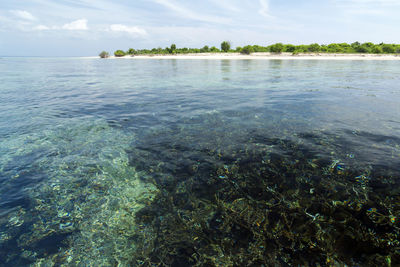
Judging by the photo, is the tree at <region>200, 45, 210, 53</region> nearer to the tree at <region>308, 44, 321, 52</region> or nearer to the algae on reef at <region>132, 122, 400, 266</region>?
the tree at <region>308, 44, 321, 52</region>

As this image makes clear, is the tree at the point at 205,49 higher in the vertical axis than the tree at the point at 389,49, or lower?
higher

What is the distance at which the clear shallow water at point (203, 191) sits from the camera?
3.80m

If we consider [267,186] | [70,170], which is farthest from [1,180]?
[267,186]

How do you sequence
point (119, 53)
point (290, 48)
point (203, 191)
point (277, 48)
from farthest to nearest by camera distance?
point (119, 53), point (290, 48), point (277, 48), point (203, 191)

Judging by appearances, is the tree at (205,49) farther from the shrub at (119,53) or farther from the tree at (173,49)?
the shrub at (119,53)

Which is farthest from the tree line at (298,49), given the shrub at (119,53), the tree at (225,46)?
the shrub at (119,53)

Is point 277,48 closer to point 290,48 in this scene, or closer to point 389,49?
point 290,48

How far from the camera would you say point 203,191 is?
533 cm

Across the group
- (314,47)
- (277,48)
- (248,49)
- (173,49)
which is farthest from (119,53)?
(314,47)

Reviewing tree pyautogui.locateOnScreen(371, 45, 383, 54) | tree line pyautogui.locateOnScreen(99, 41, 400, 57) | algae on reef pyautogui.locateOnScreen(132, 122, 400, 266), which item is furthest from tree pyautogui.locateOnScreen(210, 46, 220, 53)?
algae on reef pyautogui.locateOnScreen(132, 122, 400, 266)

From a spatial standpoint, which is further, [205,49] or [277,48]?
[205,49]

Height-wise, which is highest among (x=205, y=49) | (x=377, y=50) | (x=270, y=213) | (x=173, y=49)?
(x=173, y=49)

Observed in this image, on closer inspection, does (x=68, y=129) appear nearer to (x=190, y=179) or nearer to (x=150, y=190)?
(x=150, y=190)

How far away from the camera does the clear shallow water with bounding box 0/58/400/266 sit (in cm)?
380
